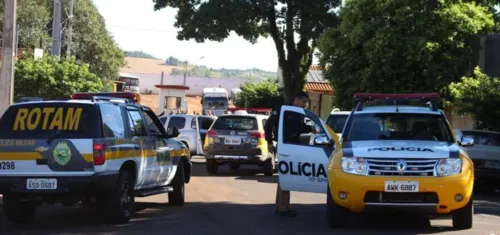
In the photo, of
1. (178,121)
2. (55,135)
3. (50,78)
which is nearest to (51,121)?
(55,135)

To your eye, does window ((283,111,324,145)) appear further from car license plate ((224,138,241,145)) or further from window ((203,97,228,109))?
window ((203,97,228,109))

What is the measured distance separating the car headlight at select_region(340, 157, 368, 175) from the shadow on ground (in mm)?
850

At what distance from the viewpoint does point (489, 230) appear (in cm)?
1024

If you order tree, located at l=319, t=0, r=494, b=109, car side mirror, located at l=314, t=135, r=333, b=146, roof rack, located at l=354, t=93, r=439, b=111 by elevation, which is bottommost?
car side mirror, located at l=314, t=135, r=333, b=146

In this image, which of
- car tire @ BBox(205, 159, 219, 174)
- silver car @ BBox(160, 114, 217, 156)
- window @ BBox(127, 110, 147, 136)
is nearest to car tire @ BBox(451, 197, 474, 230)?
window @ BBox(127, 110, 147, 136)

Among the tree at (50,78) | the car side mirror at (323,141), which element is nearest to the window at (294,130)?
the car side mirror at (323,141)

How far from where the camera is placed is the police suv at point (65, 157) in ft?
32.3

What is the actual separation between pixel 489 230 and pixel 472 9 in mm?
14912

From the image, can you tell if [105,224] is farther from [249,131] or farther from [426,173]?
[249,131]

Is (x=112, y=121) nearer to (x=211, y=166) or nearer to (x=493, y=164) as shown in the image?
(x=493, y=164)

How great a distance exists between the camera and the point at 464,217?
9820mm

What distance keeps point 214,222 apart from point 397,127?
304 cm

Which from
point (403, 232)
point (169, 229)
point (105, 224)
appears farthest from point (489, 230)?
point (105, 224)

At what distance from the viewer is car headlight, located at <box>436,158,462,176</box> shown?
9.42 m
